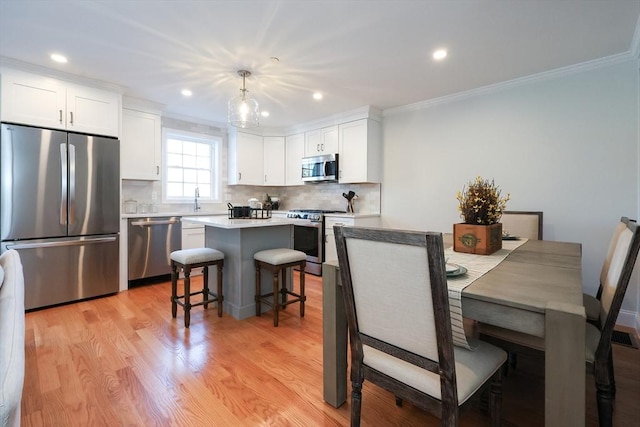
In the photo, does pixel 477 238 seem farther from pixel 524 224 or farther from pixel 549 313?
pixel 524 224

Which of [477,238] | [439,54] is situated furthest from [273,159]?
[477,238]

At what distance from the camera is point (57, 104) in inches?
121

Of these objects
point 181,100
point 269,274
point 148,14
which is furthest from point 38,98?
point 269,274

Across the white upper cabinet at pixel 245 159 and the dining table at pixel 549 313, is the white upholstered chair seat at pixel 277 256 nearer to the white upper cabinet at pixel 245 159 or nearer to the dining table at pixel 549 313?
the dining table at pixel 549 313

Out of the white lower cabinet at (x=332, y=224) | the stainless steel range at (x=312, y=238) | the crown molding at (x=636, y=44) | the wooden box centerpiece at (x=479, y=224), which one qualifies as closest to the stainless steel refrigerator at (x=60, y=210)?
the stainless steel range at (x=312, y=238)

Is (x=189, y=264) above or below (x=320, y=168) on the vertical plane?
below

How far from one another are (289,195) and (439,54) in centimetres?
380

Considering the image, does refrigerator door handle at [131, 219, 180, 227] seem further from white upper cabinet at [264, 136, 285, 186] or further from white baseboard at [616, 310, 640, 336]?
white baseboard at [616, 310, 640, 336]

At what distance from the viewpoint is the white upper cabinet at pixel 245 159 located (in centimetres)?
512

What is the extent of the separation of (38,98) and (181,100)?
1.40 metres

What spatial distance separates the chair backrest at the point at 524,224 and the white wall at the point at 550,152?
50 cm

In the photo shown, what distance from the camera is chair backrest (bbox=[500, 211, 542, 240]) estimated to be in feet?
8.80

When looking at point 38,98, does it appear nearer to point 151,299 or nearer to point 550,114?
point 151,299

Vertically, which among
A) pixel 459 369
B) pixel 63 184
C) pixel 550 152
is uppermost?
pixel 550 152
